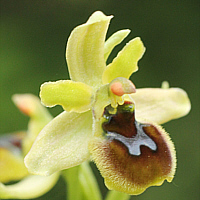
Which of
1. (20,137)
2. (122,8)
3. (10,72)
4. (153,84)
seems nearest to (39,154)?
(20,137)

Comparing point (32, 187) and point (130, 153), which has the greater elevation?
point (130, 153)

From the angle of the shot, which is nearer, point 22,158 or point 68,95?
point 68,95

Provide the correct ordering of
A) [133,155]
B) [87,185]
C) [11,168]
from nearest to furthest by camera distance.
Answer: [133,155] → [87,185] → [11,168]

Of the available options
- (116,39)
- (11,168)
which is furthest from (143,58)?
(116,39)

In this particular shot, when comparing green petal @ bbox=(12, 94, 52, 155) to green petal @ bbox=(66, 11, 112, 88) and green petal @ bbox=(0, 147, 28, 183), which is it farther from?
green petal @ bbox=(66, 11, 112, 88)

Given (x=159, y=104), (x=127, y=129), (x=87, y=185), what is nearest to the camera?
(x=127, y=129)

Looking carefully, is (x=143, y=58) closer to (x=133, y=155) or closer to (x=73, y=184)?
(x=73, y=184)
